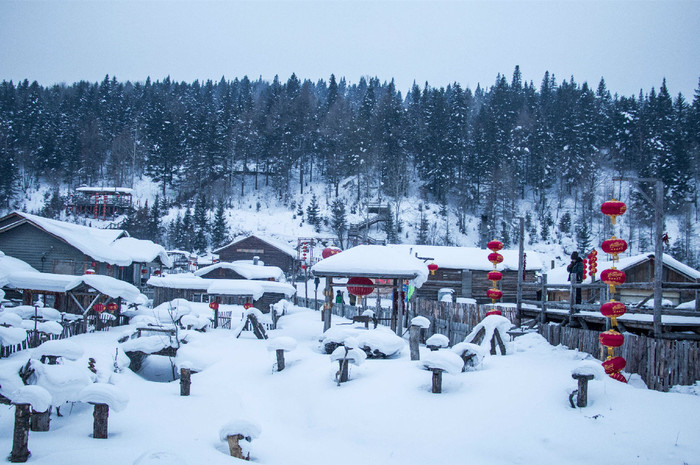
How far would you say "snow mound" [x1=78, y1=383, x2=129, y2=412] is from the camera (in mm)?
7395

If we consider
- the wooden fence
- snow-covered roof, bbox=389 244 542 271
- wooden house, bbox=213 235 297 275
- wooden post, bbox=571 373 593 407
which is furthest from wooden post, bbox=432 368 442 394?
wooden house, bbox=213 235 297 275

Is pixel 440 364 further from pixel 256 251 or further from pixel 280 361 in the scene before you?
pixel 256 251

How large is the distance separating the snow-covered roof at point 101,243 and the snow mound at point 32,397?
26.9 meters

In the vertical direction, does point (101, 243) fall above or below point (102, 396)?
above

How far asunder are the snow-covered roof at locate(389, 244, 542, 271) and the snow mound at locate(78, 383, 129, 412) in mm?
28583

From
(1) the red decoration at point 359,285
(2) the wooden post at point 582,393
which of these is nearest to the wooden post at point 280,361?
(1) the red decoration at point 359,285

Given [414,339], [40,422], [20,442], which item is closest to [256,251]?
[414,339]

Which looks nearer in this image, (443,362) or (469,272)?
(443,362)

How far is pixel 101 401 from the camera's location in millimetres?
7398

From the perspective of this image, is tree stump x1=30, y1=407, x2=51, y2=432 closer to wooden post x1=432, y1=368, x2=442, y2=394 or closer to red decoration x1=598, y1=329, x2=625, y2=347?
wooden post x1=432, y1=368, x2=442, y2=394

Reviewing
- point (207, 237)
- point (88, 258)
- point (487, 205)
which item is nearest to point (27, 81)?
point (207, 237)

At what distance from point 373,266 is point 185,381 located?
7608mm

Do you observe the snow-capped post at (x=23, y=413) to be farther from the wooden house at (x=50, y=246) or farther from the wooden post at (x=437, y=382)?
the wooden house at (x=50, y=246)

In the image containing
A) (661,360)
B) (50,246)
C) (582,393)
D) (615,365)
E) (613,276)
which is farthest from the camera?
(50,246)
